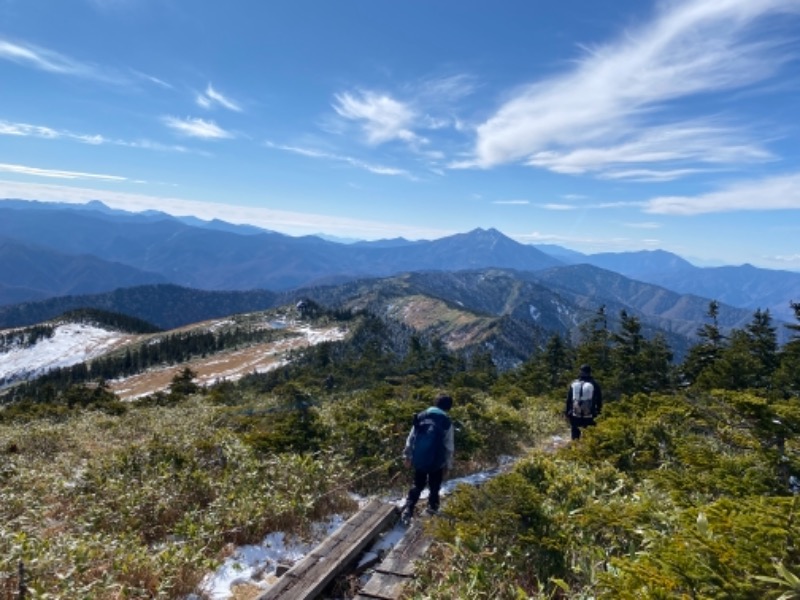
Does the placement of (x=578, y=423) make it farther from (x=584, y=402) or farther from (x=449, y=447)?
(x=449, y=447)

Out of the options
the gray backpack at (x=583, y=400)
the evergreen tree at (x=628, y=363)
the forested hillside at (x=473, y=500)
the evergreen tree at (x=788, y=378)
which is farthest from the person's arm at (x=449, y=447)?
the evergreen tree at (x=788, y=378)

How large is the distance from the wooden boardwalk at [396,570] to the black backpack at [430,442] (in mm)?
1949

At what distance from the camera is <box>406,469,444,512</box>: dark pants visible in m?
9.18

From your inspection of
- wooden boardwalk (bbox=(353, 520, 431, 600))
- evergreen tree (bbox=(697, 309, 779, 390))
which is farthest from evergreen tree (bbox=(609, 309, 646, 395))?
wooden boardwalk (bbox=(353, 520, 431, 600))

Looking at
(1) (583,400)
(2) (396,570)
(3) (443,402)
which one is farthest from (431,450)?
(1) (583,400)

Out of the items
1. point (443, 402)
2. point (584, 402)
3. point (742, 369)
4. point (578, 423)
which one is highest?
point (443, 402)

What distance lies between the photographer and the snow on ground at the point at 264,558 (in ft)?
22.5

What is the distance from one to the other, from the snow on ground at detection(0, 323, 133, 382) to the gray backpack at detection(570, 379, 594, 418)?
185239mm

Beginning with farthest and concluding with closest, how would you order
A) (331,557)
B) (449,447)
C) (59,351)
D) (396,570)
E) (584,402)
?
(59,351)
(584,402)
(449,447)
(331,557)
(396,570)

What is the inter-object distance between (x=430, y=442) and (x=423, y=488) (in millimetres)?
911

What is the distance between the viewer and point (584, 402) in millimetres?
14461

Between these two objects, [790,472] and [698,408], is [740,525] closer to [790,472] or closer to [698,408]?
[790,472]

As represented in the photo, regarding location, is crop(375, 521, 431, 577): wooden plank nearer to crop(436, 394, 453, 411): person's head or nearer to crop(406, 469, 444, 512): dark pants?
crop(406, 469, 444, 512): dark pants

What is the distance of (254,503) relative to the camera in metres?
8.52
